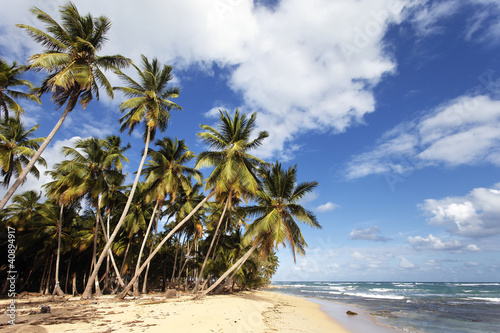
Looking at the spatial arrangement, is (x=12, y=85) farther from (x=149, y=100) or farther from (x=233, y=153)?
(x=233, y=153)

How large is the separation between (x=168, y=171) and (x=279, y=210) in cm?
787

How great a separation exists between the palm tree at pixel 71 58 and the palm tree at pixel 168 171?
6.27 metres

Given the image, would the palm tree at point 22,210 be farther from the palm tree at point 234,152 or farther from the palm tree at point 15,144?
the palm tree at point 234,152

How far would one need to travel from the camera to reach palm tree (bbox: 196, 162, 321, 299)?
15.3 m

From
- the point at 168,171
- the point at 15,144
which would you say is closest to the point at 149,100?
the point at 168,171

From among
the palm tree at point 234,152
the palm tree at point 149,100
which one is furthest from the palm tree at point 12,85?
the palm tree at point 234,152

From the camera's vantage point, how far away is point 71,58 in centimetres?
1088

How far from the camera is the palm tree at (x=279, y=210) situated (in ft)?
50.2

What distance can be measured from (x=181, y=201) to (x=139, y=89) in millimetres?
10896

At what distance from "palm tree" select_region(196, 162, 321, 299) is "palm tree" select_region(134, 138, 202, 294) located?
5.45 metres

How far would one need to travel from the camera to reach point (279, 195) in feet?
53.3

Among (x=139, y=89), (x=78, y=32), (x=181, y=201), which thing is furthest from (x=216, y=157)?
(x=78, y=32)

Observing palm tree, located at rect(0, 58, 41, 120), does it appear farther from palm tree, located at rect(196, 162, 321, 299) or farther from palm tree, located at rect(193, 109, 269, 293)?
palm tree, located at rect(196, 162, 321, 299)

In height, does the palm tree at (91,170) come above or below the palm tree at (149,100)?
below
